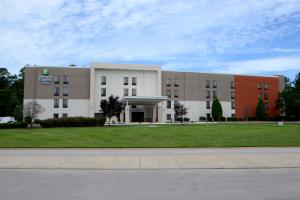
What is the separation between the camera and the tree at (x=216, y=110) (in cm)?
7575

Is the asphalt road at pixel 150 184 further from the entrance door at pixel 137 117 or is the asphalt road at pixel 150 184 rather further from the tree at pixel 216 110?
the tree at pixel 216 110

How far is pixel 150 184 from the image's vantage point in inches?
372

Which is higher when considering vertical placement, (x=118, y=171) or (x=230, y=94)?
(x=230, y=94)

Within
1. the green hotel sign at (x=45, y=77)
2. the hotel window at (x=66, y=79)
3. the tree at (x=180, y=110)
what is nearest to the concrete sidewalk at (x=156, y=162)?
the tree at (x=180, y=110)

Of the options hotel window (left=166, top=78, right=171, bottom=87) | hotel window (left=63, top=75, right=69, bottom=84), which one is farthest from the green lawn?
hotel window (left=166, top=78, right=171, bottom=87)

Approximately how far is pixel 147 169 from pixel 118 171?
0.99 metres

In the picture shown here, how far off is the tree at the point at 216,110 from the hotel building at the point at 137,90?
2443 millimetres

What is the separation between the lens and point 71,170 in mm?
11773

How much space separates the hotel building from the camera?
70.1 meters

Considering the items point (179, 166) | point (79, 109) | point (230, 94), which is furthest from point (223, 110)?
point (179, 166)

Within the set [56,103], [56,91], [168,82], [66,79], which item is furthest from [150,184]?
[168,82]

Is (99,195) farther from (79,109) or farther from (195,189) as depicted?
(79,109)

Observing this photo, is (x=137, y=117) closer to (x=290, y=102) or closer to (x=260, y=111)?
(x=260, y=111)

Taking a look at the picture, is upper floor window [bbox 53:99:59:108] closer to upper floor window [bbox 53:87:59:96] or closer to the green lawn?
upper floor window [bbox 53:87:59:96]
